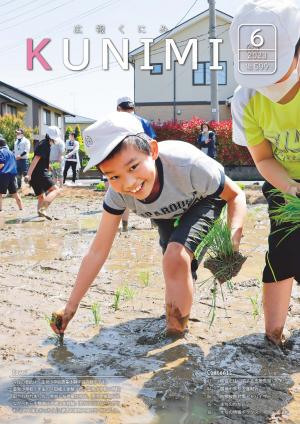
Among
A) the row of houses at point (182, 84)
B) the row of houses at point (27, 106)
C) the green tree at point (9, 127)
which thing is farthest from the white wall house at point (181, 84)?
the row of houses at point (27, 106)

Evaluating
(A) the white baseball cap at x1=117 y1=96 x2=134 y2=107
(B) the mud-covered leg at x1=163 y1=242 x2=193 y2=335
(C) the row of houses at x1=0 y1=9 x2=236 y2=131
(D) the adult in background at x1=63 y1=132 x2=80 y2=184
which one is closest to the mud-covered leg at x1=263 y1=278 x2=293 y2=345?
(B) the mud-covered leg at x1=163 y1=242 x2=193 y2=335

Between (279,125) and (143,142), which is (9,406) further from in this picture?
(279,125)

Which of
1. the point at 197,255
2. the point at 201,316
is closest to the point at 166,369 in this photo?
the point at 197,255

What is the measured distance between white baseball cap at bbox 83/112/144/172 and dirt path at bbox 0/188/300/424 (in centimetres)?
88

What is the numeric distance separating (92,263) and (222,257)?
2.15 feet

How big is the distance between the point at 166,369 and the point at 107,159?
0.98 meters

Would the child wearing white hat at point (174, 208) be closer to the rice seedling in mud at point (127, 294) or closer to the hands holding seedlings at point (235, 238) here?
the hands holding seedlings at point (235, 238)

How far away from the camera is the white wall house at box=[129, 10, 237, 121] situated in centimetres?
2814

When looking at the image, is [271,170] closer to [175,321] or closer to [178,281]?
[178,281]

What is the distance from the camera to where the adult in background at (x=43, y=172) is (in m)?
8.38

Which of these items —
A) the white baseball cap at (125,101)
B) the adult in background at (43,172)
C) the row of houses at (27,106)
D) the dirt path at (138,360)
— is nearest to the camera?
the dirt path at (138,360)

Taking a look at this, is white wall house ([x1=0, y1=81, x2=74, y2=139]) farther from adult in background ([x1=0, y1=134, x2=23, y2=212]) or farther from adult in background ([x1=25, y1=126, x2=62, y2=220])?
adult in background ([x1=25, y1=126, x2=62, y2=220])

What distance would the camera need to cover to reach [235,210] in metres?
2.74

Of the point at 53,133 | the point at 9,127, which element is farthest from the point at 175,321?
A: the point at 9,127
